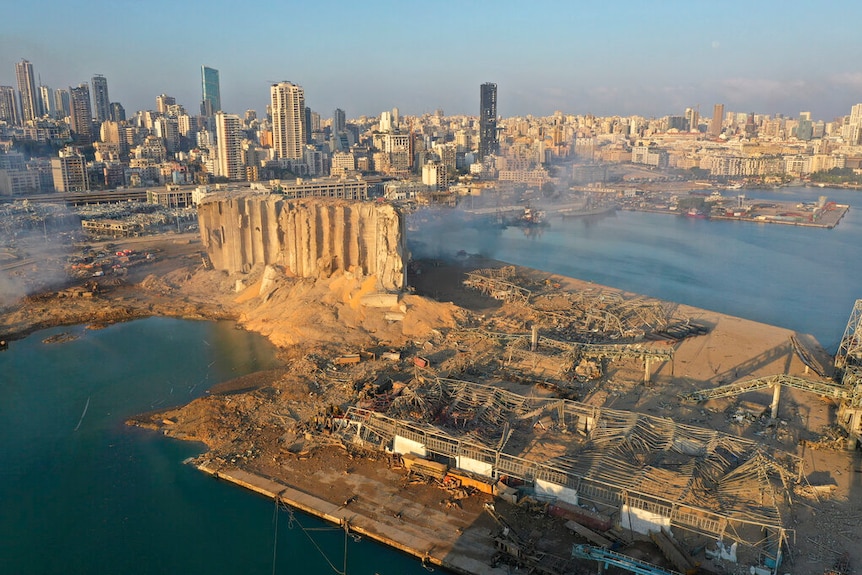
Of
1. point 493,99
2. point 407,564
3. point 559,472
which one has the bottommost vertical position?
point 407,564

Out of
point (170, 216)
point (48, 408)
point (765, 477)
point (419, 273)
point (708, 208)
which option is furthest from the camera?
point (708, 208)

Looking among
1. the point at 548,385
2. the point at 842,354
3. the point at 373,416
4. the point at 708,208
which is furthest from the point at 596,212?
the point at 373,416

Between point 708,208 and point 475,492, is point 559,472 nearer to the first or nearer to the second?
point 475,492

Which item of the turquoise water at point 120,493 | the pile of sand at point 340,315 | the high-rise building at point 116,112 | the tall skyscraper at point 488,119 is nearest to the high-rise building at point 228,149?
the tall skyscraper at point 488,119

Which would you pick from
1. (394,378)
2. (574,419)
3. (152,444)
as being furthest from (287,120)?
(574,419)

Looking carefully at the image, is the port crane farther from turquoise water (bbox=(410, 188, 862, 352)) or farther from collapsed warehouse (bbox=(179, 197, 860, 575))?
turquoise water (bbox=(410, 188, 862, 352))

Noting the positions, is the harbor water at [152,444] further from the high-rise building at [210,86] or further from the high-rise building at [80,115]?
the high-rise building at [210,86]
